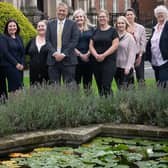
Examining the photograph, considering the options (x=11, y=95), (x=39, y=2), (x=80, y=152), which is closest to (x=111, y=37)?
(x=11, y=95)

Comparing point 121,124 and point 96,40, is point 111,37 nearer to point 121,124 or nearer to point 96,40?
point 96,40

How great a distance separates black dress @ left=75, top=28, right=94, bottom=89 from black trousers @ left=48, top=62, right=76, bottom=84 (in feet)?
1.23

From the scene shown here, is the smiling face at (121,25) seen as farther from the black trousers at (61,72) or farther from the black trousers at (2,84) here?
the black trousers at (2,84)

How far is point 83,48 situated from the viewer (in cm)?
1045

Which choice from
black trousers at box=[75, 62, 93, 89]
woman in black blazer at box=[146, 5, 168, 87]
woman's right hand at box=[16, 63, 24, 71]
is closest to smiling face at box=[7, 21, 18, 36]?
woman's right hand at box=[16, 63, 24, 71]

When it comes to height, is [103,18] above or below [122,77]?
above

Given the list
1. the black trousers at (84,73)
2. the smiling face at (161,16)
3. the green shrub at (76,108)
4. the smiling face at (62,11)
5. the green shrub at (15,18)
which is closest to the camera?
the green shrub at (76,108)

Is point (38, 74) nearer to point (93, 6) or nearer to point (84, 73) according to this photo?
point (84, 73)

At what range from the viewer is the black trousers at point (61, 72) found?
33.2 ft

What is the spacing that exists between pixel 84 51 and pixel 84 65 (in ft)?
1.06

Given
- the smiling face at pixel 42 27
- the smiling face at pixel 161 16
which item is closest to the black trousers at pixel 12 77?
the smiling face at pixel 42 27

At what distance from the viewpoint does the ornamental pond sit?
6.71 metres

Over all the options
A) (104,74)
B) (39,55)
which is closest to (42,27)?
(39,55)

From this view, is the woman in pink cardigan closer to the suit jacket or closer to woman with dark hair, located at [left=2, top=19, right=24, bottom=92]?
the suit jacket
